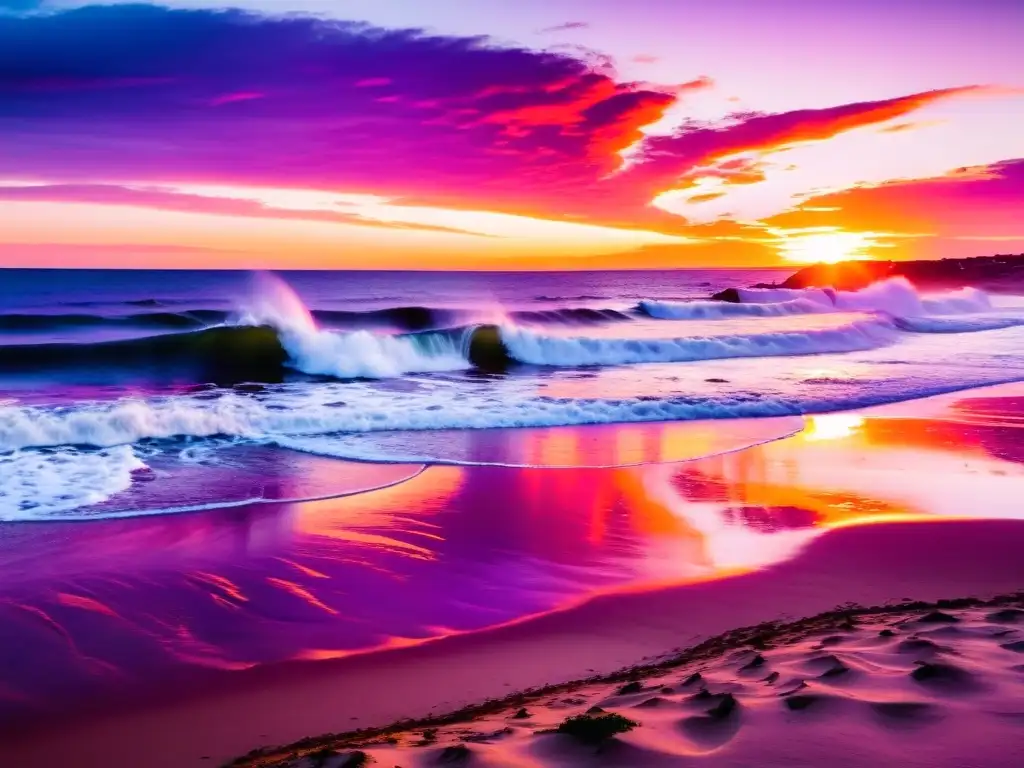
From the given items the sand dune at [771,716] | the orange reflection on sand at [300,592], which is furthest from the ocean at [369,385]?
the sand dune at [771,716]

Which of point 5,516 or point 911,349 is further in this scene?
point 911,349

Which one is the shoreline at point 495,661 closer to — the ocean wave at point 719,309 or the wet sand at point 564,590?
the wet sand at point 564,590

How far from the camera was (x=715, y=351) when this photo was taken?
80.5ft

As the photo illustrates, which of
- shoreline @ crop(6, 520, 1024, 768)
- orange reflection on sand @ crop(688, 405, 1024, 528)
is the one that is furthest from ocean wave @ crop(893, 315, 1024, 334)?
shoreline @ crop(6, 520, 1024, 768)

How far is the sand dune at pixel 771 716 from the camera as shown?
8.84ft

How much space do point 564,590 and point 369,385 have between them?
11438 millimetres

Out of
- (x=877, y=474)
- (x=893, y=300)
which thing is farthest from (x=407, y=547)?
(x=893, y=300)

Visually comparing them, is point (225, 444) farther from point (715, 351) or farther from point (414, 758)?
point (715, 351)

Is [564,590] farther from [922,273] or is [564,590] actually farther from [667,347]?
[922,273]

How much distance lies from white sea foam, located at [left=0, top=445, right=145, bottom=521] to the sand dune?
5072mm

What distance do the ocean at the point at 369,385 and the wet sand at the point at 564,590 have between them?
1325 millimetres

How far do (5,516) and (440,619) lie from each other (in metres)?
4.42

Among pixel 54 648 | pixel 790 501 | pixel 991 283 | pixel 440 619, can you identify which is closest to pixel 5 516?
pixel 54 648

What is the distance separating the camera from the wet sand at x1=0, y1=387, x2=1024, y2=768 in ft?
13.1
